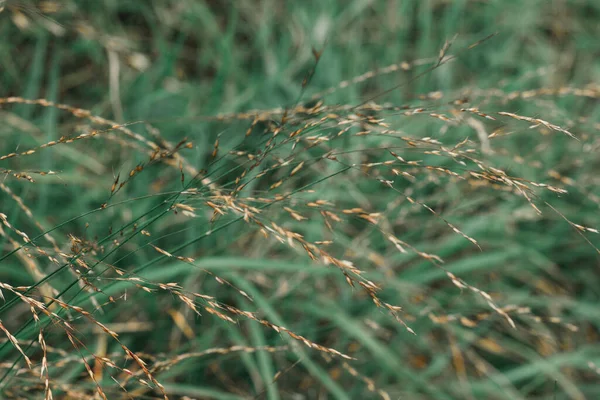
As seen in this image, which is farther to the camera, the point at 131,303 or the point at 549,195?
the point at 549,195

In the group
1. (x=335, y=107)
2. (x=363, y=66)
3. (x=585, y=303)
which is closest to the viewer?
(x=335, y=107)

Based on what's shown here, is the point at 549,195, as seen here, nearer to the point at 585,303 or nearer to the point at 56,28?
the point at 585,303

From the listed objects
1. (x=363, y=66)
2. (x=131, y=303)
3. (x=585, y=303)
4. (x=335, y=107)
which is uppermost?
(x=335, y=107)

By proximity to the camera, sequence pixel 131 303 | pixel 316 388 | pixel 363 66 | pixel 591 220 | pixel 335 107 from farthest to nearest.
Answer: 1. pixel 363 66
2. pixel 591 220
3. pixel 316 388
4. pixel 131 303
5. pixel 335 107

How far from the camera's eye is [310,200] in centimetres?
128

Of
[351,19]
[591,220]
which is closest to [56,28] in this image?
[351,19]

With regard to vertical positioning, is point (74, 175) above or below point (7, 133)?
below

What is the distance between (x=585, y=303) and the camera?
1.55 meters

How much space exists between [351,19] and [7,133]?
1.07m

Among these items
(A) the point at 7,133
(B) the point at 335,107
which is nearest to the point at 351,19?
(A) the point at 7,133

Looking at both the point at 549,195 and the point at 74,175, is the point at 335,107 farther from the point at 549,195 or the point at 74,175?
the point at 549,195

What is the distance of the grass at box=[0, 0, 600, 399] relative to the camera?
4.20ft

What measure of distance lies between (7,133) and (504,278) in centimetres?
134

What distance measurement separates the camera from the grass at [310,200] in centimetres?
128
